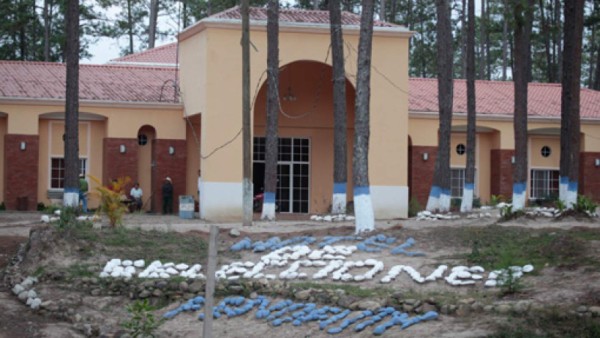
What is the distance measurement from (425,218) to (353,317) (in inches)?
633

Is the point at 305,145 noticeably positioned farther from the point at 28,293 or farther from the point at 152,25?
the point at 152,25

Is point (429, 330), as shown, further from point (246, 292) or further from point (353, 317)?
point (246, 292)

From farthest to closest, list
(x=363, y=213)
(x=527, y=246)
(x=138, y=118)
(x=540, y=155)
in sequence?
(x=540, y=155), (x=138, y=118), (x=363, y=213), (x=527, y=246)

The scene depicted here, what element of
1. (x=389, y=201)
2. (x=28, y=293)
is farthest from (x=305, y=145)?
(x=28, y=293)

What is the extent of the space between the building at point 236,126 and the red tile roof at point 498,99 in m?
0.16

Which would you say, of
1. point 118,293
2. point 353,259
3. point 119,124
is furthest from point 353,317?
point 119,124

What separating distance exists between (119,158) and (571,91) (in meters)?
15.4

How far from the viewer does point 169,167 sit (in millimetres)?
→ 35719

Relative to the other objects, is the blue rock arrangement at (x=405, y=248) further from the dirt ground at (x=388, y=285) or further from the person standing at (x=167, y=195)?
the person standing at (x=167, y=195)

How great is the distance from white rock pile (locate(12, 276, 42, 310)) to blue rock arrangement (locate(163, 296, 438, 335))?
2.54 m

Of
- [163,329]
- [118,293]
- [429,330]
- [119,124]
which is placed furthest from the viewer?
[119,124]

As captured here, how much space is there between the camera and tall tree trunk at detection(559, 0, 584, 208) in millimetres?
29078

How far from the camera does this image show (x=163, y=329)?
15492 millimetres

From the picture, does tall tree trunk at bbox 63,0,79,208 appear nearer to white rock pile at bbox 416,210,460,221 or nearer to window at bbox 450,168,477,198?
white rock pile at bbox 416,210,460,221
